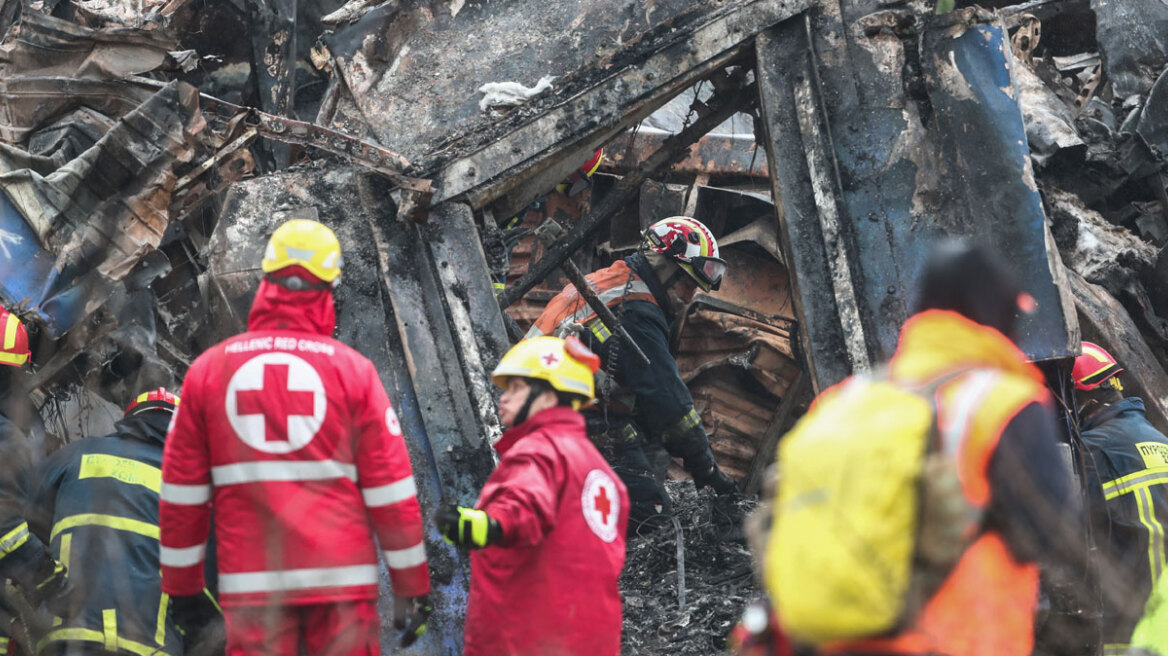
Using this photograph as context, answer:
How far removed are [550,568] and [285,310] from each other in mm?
1071

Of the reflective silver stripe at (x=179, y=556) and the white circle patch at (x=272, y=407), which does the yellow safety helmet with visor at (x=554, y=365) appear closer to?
the white circle patch at (x=272, y=407)

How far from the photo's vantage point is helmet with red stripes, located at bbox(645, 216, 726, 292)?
6023 mm

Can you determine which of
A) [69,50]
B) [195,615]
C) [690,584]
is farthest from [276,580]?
[69,50]

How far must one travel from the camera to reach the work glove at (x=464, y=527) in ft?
9.44

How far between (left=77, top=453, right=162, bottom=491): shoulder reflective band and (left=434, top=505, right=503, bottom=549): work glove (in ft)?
4.43

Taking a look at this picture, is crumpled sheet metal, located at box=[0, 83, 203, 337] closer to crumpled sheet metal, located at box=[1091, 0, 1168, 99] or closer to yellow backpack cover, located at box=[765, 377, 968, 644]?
yellow backpack cover, located at box=[765, 377, 968, 644]

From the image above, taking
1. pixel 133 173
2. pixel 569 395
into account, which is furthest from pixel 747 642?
pixel 133 173

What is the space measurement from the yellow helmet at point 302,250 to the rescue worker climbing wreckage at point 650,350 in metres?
2.50

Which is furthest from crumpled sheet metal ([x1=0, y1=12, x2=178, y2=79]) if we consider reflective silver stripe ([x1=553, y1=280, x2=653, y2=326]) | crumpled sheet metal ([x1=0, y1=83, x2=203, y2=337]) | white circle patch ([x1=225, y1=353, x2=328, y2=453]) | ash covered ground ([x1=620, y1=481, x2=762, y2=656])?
ash covered ground ([x1=620, y1=481, x2=762, y2=656])

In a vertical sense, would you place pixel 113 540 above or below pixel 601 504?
above

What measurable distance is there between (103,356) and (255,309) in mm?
1915

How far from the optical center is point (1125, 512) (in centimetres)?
429

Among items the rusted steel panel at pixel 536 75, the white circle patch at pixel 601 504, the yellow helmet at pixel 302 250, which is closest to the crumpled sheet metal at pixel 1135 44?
the rusted steel panel at pixel 536 75

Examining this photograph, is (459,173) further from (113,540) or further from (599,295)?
(113,540)
